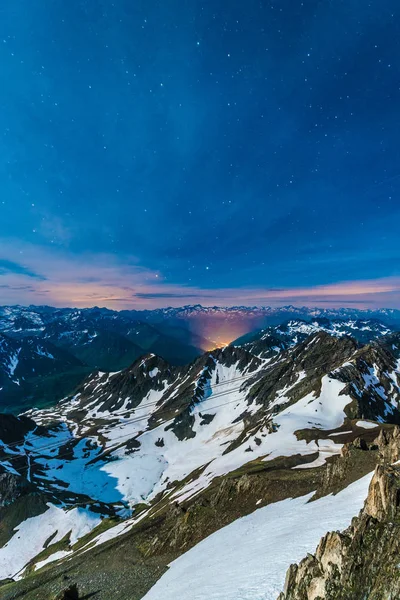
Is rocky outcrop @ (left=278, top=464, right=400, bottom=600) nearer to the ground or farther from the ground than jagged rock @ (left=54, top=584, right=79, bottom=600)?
farther from the ground

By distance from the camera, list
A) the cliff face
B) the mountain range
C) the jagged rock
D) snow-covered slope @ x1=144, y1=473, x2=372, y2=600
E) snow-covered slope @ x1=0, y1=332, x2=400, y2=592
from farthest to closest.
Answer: snow-covered slope @ x1=0, y1=332, x2=400, y2=592 < the jagged rock < snow-covered slope @ x1=144, y1=473, x2=372, y2=600 < the mountain range < the cliff face

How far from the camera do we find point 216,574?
85.2 feet

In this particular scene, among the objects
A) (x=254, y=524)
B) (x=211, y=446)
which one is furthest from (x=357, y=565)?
(x=211, y=446)

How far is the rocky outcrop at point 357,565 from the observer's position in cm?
1415

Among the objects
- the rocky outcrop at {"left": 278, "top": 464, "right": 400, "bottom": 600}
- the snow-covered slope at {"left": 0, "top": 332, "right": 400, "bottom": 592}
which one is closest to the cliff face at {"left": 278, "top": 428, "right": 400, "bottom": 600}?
the rocky outcrop at {"left": 278, "top": 464, "right": 400, "bottom": 600}

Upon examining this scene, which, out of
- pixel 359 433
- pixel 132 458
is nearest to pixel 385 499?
pixel 359 433

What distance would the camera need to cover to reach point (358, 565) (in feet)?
51.1

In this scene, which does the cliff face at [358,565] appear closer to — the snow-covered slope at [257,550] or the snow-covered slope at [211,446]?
the snow-covered slope at [257,550]

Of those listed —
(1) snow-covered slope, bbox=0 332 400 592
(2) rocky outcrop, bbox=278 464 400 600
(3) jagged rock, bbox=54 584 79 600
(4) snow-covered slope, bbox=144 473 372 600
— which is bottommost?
(1) snow-covered slope, bbox=0 332 400 592

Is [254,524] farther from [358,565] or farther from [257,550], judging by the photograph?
[358,565]

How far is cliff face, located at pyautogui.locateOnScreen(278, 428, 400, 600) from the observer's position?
46.4 ft

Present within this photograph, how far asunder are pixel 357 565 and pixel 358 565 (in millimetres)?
49

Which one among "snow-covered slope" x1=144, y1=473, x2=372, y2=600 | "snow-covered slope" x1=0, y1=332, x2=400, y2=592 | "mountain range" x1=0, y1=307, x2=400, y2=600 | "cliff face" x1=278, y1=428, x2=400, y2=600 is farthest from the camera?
"snow-covered slope" x1=0, y1=332, x2=400, y2=592

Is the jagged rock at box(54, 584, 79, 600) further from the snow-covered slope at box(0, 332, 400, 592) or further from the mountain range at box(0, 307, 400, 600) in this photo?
the snow-covered slope at box(0, 332, 400, 592)
